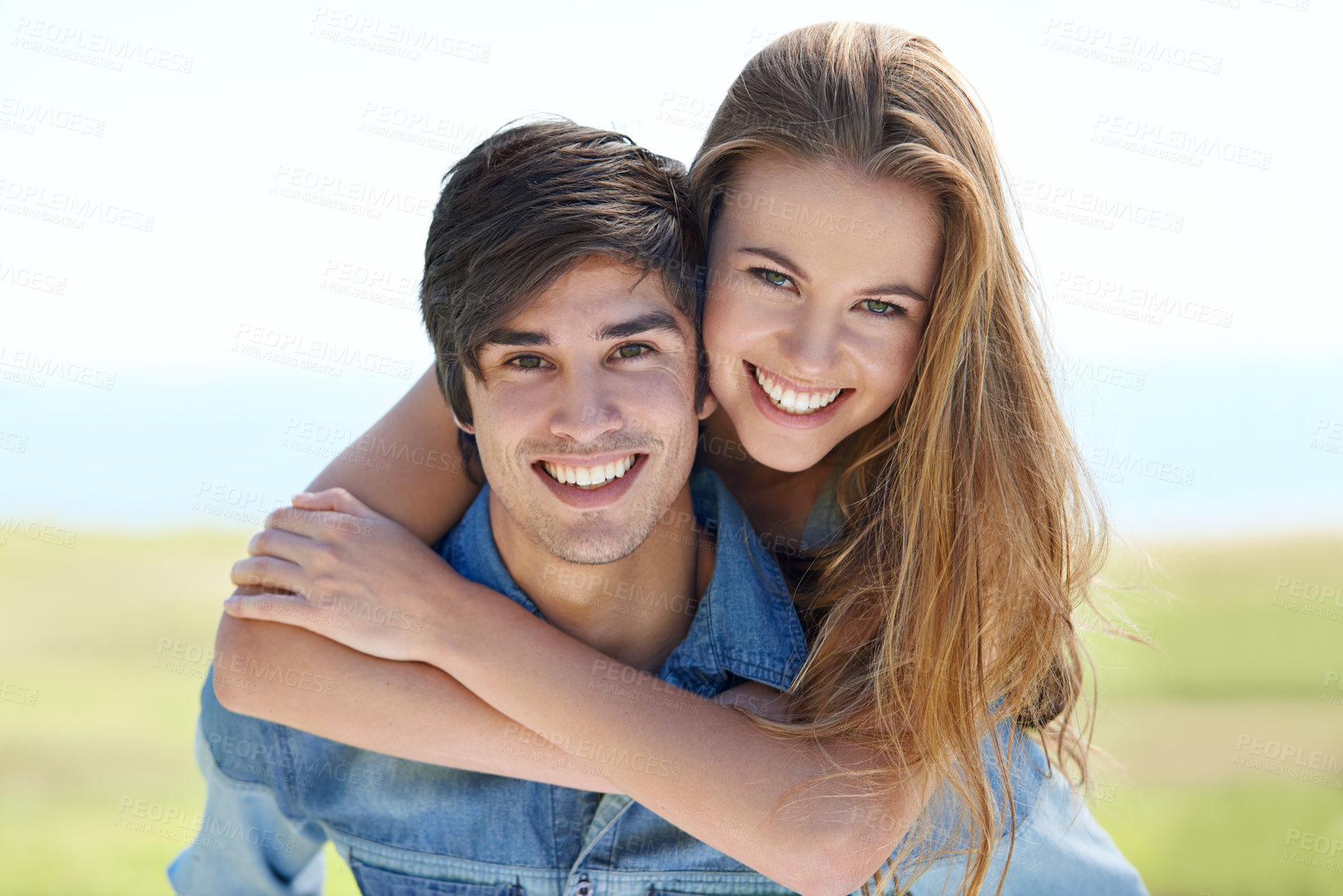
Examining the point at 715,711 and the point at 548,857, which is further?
the point at 548,857

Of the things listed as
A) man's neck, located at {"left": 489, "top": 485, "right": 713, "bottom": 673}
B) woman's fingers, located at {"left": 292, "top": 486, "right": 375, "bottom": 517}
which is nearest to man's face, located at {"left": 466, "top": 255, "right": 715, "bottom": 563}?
man's neck, located at {"left": 489, "top": 485, "right": 713, "bottom": 673}

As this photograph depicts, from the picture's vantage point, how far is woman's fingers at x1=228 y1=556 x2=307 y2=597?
251 centimetres

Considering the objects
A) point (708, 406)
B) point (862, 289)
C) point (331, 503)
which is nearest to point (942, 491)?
point (862, 289)

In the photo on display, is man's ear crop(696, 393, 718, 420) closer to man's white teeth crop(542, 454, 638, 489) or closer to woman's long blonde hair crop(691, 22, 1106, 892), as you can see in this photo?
man's white teeth crop(542, 454, 638, 489)

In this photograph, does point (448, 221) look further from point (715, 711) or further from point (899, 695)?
point (899, 695)

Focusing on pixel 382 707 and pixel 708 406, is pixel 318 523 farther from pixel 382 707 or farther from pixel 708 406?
pixel 708 406

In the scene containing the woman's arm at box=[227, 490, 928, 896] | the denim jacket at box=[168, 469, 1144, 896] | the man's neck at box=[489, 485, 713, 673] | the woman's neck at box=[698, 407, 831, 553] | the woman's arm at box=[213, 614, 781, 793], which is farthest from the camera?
the woman's neck at box=[698, 407, 831, 553]

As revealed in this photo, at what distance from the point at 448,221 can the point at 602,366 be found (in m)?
0.55

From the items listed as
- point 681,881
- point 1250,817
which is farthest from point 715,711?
point 1250,817

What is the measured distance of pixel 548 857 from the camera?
2.67 metres

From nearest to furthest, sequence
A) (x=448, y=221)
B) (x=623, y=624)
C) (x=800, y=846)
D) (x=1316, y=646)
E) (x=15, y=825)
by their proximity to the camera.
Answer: (x=800, y=846) → (x=448, y=221) → (x=623, y=624) → (x=15, y=825) → (x=1316, y=646)

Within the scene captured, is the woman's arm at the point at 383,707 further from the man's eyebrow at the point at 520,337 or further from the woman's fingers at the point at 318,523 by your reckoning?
the man's eyebrow at the point at 520,337

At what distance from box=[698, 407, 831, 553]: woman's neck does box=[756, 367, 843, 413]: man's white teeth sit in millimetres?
416

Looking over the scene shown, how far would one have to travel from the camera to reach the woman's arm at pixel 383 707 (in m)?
2.44
